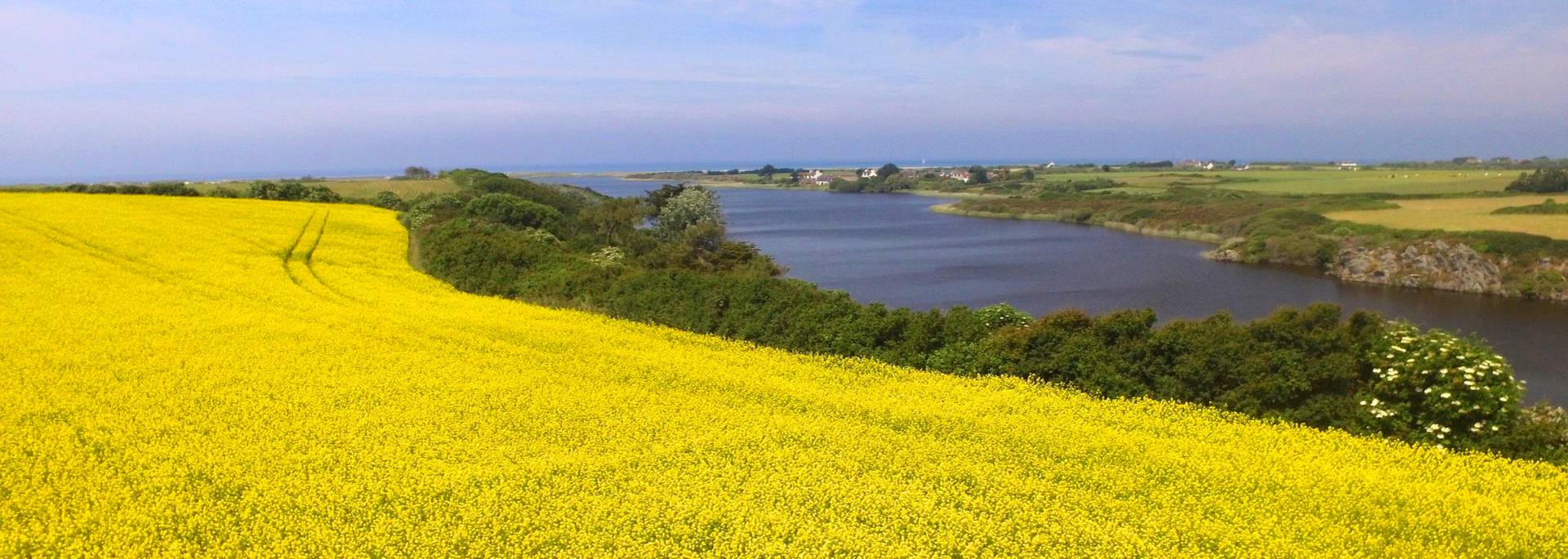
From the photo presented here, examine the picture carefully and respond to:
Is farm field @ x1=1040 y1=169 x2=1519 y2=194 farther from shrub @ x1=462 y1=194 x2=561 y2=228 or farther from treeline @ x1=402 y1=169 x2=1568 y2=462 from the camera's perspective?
treeline @ x1=402 y1=169 x2=1568 y2=462

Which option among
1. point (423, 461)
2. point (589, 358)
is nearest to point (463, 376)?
point (589, 358)

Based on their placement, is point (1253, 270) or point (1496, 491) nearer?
point (1496, 491)

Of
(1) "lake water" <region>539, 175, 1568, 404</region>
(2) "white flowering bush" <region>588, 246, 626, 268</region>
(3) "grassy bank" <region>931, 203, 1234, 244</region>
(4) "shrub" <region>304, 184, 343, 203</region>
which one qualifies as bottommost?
(1) "lake water" <region>539, 175, 1568, 404</region>

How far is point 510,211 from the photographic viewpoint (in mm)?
37344

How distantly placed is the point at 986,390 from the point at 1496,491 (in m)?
5.71

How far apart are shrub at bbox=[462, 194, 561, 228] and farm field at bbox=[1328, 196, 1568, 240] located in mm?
45003

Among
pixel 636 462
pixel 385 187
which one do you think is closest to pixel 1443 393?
pixel 636 462

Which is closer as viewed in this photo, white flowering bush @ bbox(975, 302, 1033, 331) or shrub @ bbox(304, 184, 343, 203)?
white flowering bush @ bbox(975, 302, 1033, 331)

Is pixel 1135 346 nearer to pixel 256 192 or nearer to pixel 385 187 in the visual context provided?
pixel 256 192

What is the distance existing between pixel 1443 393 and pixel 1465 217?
50.6 metres

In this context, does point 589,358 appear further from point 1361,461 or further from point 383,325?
point 1361,461

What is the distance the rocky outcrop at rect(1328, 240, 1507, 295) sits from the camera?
125 feet

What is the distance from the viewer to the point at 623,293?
19.2 meters

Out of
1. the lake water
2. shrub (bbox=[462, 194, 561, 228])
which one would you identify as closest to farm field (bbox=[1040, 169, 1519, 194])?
the lake water
